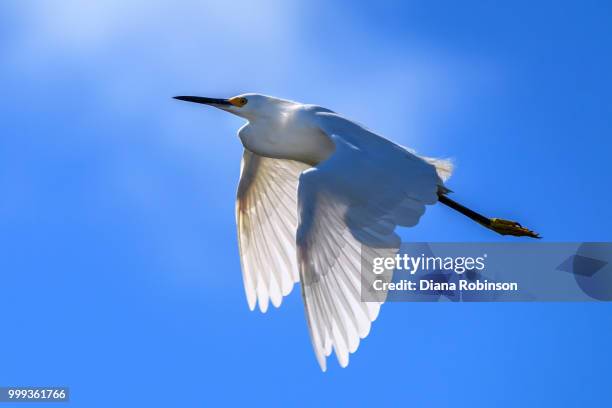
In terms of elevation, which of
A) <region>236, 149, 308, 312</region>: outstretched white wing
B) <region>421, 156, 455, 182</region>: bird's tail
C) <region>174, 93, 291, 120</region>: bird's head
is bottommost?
<region>236, 149, 308, 312</region>: outstretched white wing

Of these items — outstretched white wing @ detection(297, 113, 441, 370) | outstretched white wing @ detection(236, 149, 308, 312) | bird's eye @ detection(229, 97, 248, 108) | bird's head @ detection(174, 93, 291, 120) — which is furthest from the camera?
outstretched white wing @ detection(236, 149, 308, 312)

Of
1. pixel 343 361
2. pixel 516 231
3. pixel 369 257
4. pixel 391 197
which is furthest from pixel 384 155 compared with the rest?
pixel 516 231

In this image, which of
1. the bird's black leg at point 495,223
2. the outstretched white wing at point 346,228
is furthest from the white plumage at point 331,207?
the bird's black leg at point 495,223

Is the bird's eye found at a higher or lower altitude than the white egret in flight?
higher

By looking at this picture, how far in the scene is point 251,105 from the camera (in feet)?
35.0

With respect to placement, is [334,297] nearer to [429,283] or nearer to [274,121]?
[429,283]

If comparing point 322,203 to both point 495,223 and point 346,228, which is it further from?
point 495,223

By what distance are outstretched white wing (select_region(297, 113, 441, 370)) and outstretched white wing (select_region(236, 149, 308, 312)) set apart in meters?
2.16

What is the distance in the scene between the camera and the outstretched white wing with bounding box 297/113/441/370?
8625 millimetres

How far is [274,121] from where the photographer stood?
411 inches

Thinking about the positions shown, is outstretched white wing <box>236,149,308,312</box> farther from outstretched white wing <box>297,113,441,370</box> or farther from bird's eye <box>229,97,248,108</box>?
outstretched white wing <box>297,113,441,370</box>

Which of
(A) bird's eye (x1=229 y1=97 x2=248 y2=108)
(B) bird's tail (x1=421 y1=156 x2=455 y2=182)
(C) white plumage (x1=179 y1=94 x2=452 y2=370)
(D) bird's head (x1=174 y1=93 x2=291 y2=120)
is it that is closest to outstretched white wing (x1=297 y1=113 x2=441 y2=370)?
(C) white plumage (x1=179 y1=94 x2=452 y2=370)

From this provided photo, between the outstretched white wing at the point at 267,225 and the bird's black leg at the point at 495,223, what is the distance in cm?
180

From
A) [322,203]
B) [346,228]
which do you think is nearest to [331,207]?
[322,203]
